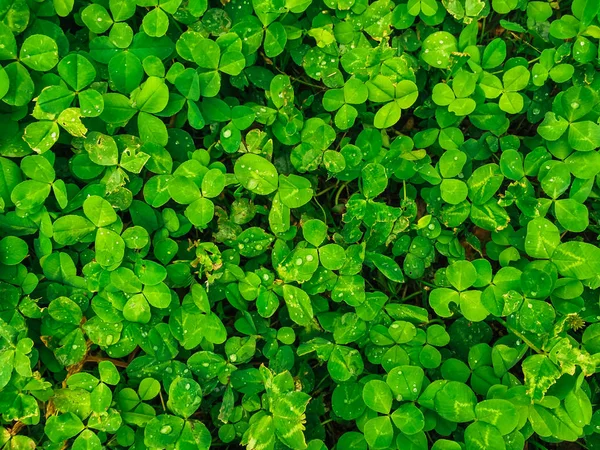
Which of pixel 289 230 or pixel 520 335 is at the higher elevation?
pixel 289 230

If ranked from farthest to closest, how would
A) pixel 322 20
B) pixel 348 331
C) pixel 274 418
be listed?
pixel 322 20 → pixel 348 331 → pixel 274 418

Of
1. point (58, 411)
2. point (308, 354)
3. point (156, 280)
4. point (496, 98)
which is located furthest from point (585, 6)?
point (58, 411)

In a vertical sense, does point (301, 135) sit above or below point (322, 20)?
below

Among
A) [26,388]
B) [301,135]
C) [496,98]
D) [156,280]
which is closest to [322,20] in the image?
[301,135]

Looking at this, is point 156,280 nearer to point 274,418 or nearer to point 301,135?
point 274,418

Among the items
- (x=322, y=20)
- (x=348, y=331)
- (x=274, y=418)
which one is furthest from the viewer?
(x=322, y=20)

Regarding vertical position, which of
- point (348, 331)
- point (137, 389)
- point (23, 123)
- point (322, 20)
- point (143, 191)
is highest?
point (322, 20)

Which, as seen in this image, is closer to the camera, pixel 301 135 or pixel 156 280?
pixel 156 280
